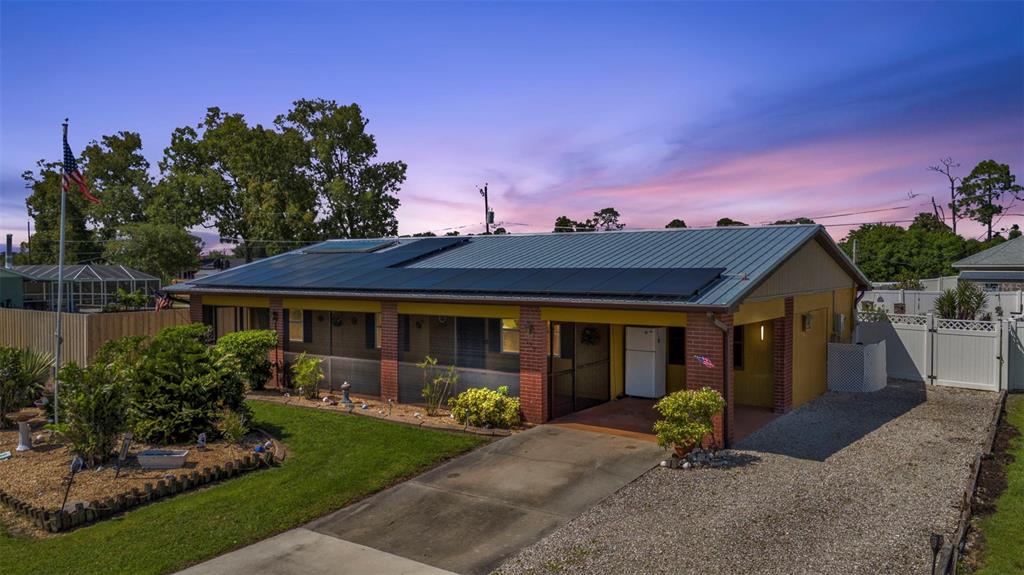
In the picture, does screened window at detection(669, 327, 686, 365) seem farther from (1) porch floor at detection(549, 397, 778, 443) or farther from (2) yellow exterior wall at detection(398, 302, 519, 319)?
(2) yellow exterior wall at detection(398, 302, 519, 319)

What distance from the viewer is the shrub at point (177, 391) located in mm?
11445

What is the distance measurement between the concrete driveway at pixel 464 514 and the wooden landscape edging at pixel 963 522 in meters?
4.01

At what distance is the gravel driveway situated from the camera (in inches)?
277

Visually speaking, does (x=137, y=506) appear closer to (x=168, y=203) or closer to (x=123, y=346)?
(x=123, y=346)

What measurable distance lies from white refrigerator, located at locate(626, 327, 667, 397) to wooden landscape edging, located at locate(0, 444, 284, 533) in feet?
28.7

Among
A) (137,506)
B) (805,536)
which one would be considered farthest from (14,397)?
(805,536)

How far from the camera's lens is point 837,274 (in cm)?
1719

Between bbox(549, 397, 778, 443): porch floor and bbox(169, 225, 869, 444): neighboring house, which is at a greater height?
bbox(169, 225, 869, 444): neighboring house

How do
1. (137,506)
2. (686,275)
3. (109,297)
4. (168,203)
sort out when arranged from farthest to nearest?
(168,203) < (109,297) < (686,275) < (137,506)

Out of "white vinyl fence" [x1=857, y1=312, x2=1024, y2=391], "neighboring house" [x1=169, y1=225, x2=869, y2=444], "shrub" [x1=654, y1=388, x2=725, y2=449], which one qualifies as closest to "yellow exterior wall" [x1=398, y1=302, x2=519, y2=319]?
"neighboring house" [x1=169, y1=225, x2=869, y2=444]

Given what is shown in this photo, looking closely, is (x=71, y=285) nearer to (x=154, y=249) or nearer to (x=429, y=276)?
(x=154, y=249)

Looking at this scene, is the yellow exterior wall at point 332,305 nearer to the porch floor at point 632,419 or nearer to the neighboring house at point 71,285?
the porch floor at point 632,419

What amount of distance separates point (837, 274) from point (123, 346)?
17.0 metres

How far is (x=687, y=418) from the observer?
33.9 ft
